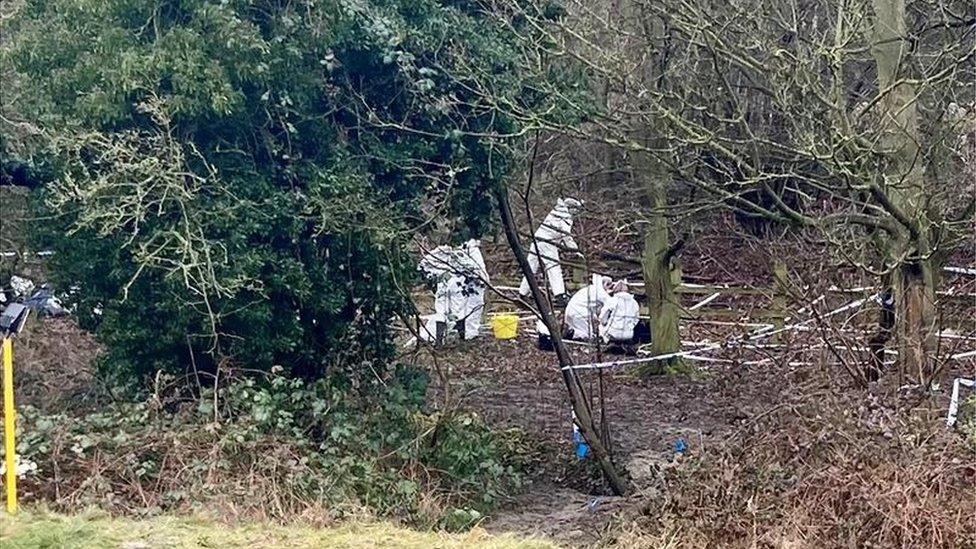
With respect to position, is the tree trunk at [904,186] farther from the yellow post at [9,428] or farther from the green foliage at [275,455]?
the yellow post at [9,428]

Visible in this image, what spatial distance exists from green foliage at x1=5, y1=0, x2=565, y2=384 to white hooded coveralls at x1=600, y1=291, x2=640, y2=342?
555 centimetres

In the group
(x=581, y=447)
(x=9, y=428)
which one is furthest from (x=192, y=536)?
(x=581, y=447)

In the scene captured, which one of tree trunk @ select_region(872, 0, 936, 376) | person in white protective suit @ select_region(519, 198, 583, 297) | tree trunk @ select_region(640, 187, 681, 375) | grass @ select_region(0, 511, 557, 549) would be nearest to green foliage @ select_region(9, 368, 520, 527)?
grass @ select_region(0, 511, 557, 549)

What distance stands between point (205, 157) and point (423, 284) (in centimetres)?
265

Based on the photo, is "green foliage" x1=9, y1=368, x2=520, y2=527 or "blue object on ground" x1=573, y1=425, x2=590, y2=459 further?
"blue object on ground" x1=573, y1=425, x2=590, y2=459

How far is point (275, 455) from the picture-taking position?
334 inches

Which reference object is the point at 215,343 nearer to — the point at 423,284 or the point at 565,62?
the point at 423,284

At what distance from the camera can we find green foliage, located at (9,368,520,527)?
7.82 metres

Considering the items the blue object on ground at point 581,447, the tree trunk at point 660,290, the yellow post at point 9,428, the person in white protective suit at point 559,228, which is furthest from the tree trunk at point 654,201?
the yellow post at point 9,428

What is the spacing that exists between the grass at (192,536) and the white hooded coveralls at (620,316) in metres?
9.30

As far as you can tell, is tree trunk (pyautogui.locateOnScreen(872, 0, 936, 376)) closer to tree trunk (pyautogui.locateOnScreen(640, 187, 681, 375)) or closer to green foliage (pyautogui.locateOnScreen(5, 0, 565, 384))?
green foliage (pyautogui.locateOnScreen(5, 0, 565, 384))

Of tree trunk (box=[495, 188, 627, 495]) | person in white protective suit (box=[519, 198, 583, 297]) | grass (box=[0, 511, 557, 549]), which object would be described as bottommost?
grass (box=[0, 511, 557, 549])

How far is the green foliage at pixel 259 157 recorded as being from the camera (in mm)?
9086

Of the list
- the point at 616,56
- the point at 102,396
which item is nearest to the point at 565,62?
the point at 616,56
